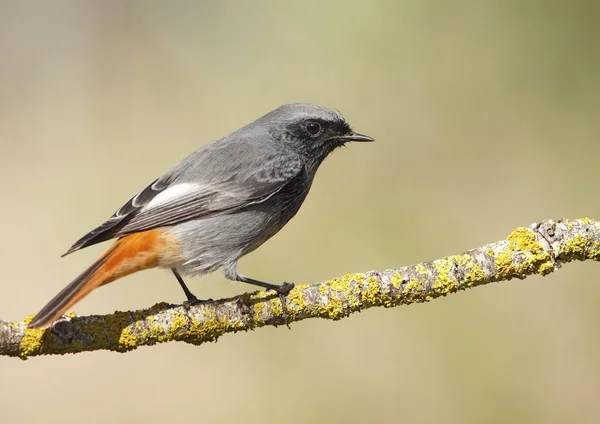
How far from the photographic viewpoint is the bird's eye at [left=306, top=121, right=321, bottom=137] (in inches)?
174

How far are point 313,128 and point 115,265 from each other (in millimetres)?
1568

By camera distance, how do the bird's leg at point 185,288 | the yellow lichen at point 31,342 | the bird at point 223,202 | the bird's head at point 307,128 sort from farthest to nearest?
the bird's head at point 307,128 → the bird's leg at point 185,288 → the bird at point 223,202 → the yellow lichen at point 31,342

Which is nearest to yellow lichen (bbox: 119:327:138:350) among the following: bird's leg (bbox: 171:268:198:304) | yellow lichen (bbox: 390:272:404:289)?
bird's leg (bbox: 171:268:198:304)

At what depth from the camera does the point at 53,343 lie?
3.10 m

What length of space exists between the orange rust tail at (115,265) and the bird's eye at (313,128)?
119 cm

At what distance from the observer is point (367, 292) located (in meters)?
3.30

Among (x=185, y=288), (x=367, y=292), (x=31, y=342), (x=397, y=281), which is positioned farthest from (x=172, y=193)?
(x=397, y=281)

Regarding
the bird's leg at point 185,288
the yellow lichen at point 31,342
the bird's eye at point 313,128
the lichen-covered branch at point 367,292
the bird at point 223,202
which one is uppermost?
the bird's eye at point 313,128

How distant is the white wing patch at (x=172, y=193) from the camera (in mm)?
3936

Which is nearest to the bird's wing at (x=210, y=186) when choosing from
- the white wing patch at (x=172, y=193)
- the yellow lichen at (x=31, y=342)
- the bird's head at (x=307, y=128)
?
the white wing patch at (x=172, y=193)

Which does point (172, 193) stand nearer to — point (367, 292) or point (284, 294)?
point (284, 294)

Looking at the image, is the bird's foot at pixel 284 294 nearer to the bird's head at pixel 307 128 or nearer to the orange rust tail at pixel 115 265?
the orange rust tail at pixel 115 265

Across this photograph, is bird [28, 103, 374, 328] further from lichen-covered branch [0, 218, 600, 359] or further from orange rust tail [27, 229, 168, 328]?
lichen-covered branch [0, 218, 600, 359]

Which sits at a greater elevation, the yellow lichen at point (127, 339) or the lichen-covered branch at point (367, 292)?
the lichen-covered branch at point (367, 292)
